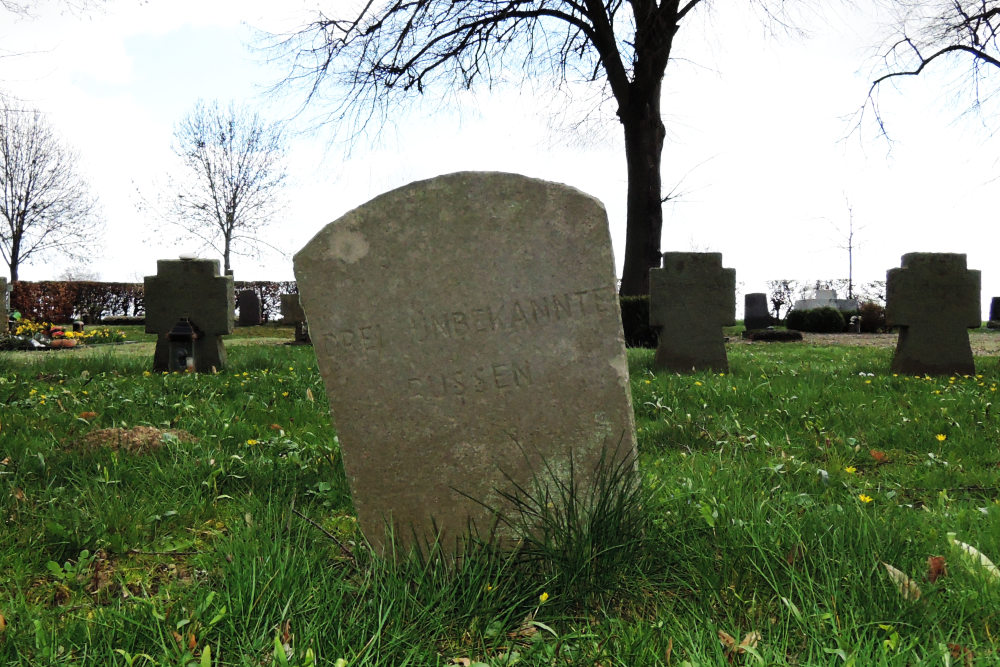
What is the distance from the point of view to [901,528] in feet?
8.59

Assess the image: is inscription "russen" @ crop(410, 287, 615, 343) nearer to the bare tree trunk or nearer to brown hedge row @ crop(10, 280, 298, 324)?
the bare tree trunk

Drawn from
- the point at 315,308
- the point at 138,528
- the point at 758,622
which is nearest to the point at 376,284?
the point at 315,308

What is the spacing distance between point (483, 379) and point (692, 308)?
624 centimetres

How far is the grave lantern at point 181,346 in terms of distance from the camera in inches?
331

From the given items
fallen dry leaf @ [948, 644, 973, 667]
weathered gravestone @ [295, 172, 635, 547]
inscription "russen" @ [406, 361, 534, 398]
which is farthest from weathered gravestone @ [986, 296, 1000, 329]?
inscription "russen" @ [406, 361, 534, 398]

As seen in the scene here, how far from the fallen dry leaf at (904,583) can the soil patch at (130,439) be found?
353 centimetres

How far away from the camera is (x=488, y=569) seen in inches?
95.3

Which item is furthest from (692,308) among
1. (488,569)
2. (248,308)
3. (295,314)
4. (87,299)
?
(87,299)

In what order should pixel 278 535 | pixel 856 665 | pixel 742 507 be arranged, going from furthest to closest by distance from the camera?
pixel 742 507 → pixel 278 535 → pixel 856 665

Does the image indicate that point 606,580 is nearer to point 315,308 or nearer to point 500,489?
point 500,489

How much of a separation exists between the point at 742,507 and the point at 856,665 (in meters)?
0.91

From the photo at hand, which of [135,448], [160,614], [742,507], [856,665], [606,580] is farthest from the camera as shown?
[135,448]

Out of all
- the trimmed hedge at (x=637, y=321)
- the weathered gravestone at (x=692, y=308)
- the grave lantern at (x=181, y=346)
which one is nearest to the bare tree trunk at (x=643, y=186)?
the trimmed hedge at (x=637, y=321)

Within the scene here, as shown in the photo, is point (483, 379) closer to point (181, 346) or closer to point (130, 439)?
point (130, 439)
